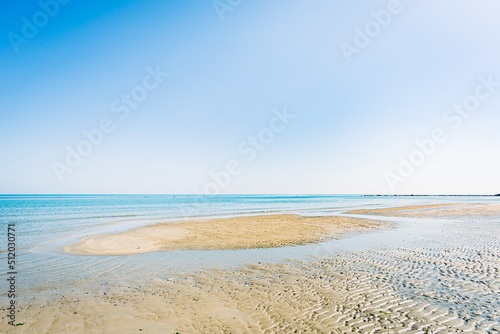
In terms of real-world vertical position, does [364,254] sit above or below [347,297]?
below

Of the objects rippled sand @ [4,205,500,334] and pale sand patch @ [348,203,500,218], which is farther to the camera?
pale sand patch @ [348,203,500,218]

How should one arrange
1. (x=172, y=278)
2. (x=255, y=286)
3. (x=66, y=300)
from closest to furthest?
(x=66, y=300) < (x=255, y=286) < (x=172, y=278)

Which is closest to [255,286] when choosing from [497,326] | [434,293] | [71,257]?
[434,293]

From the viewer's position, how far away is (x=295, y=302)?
27.7 feet

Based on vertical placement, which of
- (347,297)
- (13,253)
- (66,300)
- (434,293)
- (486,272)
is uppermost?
(13,253)

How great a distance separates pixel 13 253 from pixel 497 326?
22.1 m

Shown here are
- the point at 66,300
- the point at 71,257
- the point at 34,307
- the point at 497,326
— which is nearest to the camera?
the point at 497,326

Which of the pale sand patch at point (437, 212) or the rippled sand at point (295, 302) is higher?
the rippled sand at point (295, 302)

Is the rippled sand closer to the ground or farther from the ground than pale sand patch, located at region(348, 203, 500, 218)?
farther from the ground

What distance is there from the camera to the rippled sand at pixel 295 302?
6.91 metres

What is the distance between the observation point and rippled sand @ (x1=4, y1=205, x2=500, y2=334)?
6.91 meters

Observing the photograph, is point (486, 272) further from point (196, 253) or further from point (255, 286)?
point (196, 253)

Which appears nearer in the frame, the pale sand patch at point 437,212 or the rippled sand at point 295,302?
the rippled sand at point 295,302

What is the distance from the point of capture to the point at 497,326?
6668 millimetres
